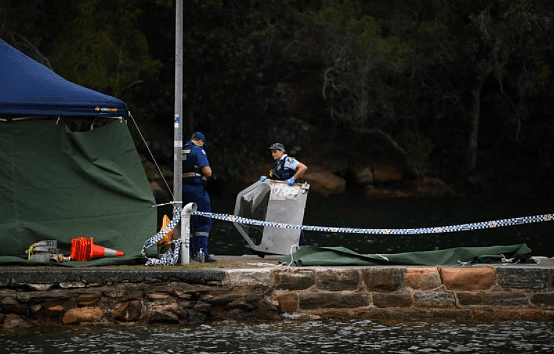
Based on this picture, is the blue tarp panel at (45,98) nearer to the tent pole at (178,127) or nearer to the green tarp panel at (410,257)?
the tent pole at (178,127)

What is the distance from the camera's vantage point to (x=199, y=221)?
14.3 m

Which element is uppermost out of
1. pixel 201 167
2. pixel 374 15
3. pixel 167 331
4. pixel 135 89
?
pixel 374 15

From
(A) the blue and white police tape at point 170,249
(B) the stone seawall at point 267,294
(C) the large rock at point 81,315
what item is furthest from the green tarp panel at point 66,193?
(C) the large rock at point 81,315

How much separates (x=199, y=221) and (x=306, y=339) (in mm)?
3574

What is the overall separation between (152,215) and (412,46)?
111ft

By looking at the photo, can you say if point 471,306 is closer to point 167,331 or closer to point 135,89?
point 167,331

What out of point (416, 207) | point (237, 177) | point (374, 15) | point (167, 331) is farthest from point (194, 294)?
point (374, 15)

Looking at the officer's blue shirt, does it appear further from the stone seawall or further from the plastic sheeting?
the stone seawall

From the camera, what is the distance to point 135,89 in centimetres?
4666

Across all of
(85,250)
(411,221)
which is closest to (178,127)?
(85,250)

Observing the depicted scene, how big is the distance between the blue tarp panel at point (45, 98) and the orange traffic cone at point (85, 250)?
5.33 ft

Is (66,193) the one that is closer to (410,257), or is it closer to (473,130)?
(410,257)

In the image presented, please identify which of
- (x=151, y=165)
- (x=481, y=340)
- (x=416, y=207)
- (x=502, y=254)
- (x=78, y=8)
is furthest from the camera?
(x=151, y=165)

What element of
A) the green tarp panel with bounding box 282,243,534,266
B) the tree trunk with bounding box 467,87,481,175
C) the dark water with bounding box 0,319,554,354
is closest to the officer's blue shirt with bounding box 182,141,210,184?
the green tarp panel with bounding box 282,243,534,266
